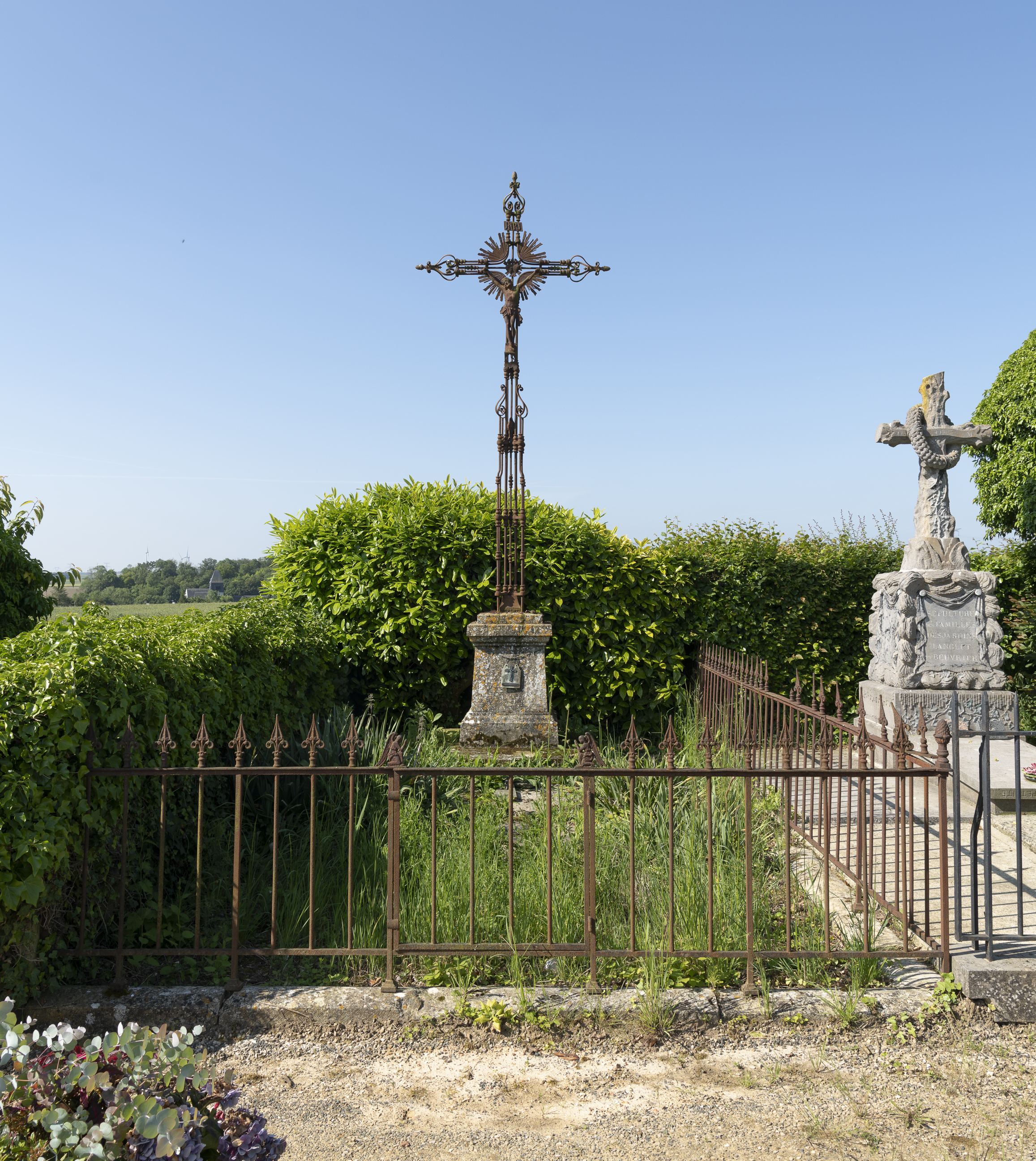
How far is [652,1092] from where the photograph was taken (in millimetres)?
2840

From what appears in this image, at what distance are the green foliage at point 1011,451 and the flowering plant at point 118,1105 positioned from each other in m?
10.6

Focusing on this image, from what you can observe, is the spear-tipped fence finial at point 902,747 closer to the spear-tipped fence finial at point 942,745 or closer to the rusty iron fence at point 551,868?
the rusty iron fence at point 551,868

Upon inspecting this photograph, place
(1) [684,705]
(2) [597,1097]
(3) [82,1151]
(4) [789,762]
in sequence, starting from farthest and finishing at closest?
(1) [684,705]
(4) [789,762]
(2) [597,1097]
(3) [82,1151]

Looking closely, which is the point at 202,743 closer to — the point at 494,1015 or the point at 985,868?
the point at 494,1015

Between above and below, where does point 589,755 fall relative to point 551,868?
above

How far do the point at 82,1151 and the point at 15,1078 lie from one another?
32 centimetres

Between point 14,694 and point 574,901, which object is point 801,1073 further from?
point 14,694

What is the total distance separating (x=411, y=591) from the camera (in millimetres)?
8047

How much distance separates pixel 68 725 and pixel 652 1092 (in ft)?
8.52

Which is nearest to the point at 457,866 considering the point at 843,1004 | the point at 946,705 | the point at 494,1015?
the point at 494,1015

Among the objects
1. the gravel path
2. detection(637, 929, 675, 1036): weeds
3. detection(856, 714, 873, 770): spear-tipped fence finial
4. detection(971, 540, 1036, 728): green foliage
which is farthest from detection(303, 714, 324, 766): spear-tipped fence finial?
detection(971, 540, 1036, 728): green foliage

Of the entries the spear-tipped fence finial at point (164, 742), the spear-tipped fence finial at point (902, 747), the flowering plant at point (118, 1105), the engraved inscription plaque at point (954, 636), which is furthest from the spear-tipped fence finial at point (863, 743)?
the engraved inscription plaque at point (954, 636)

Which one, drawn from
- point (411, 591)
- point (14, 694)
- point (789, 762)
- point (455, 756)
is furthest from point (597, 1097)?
point (411, 591)

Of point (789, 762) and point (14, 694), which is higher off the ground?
point (14, 694)
